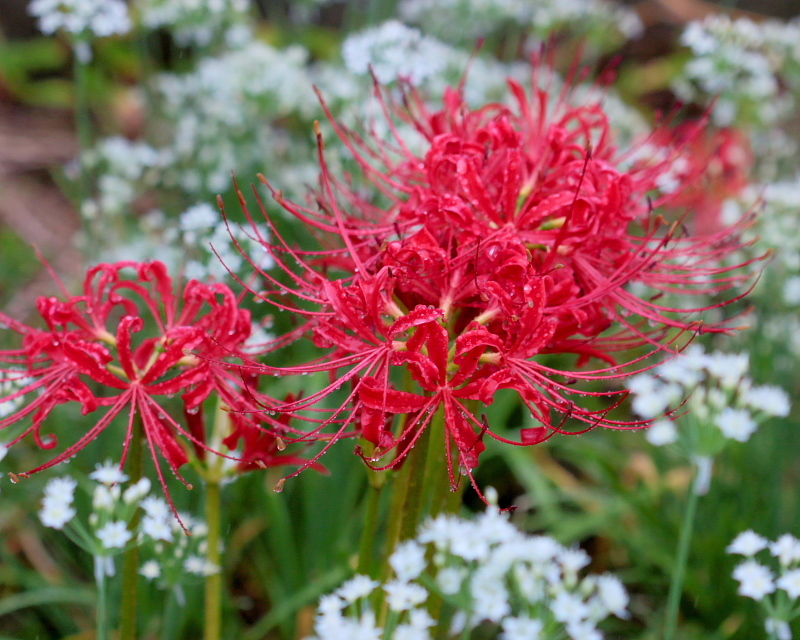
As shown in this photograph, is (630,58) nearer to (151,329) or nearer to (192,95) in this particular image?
(192,95)

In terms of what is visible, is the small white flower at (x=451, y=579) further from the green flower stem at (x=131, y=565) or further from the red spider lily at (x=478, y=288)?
the green flower stem at (x=131, y=565)

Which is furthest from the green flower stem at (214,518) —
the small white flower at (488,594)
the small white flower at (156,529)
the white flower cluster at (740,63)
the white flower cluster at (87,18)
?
the white flower cluster at (740,63)

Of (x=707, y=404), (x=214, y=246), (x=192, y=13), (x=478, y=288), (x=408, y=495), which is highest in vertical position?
(x=192, y=13)

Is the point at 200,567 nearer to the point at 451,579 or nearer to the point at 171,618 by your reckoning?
the point at 171,618

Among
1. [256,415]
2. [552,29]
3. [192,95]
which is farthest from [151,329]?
[552,29]

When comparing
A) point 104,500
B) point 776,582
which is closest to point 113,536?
point 104,500

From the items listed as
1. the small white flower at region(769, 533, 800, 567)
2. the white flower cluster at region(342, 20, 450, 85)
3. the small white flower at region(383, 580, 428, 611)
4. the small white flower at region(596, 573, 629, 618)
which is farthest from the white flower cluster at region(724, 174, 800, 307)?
the small white flower at region(383, 580, 428, 611)

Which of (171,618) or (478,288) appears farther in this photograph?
(171,618)

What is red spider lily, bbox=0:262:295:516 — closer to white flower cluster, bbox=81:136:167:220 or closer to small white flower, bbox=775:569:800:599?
small white flower, bbox=775:569:800:599
